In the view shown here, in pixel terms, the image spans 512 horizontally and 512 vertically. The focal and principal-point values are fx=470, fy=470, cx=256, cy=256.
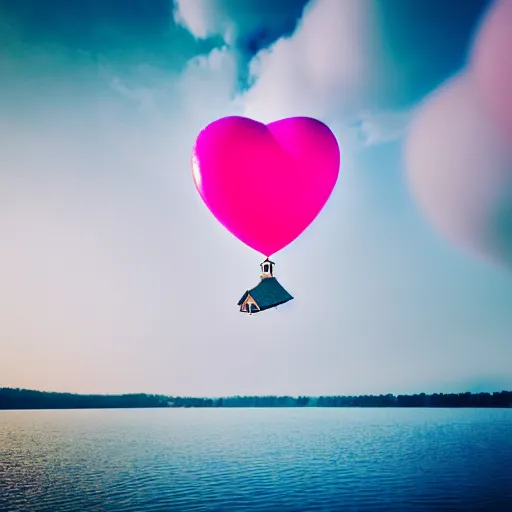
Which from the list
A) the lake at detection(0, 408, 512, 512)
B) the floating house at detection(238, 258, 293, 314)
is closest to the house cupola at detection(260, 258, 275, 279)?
the floating house at detection(238, 258, 293, 314)

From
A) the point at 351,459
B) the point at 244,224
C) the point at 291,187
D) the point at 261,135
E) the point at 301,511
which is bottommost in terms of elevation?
the point at 301,511

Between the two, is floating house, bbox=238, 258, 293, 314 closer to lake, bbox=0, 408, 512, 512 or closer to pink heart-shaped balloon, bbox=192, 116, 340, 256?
pink heart-shaped balloon, bbox=192, 116, 340, 256

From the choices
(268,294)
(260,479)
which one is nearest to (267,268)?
(268,294)

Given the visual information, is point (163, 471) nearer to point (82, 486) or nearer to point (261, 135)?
point (82, 486)

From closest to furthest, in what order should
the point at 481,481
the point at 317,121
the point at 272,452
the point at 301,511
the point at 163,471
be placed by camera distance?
the point at 317,121, the point at 301,511, the point at 481,481, the point at 163,471, the point at 272,452

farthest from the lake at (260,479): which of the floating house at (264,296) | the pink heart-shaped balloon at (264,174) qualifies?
the pink heart-shaped balloon at (264,174)

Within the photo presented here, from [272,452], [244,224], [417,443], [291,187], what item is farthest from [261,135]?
[417,443]
